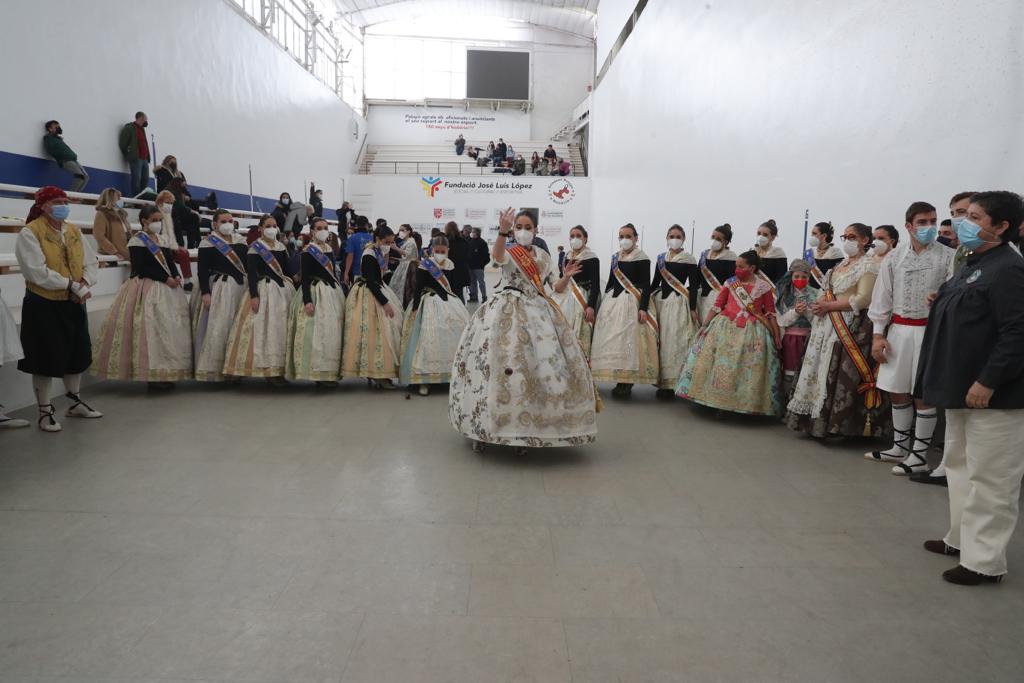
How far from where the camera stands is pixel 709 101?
8.46 m

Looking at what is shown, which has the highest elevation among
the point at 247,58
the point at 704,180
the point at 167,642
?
the point at 247,58

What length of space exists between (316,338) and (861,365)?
3.93 meters

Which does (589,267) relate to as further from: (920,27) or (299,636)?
(299,636)

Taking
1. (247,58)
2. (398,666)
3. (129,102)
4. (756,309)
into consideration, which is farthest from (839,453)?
(247,58)

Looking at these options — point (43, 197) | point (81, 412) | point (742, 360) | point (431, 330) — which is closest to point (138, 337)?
point (81, 412)

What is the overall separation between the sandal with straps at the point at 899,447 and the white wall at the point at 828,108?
55.2 inches

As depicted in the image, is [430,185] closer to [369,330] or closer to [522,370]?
[369,330]

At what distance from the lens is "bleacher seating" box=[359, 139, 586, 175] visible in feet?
76.5

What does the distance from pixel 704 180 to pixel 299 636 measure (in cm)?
784

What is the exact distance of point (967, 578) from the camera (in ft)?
8.14

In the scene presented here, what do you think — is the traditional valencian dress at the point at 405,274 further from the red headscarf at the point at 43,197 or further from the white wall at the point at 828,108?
the white wall at the point at 828,108

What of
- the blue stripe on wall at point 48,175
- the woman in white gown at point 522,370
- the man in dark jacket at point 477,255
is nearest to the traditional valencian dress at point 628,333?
the woman in white gown at point 522,370

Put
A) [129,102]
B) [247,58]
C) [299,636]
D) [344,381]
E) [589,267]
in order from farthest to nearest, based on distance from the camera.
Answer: [247,58] → [129,102] → [344,381] → [589,267] → [299,636]

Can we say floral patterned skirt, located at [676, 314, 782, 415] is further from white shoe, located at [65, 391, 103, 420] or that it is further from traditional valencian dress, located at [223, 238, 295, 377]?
white shoe, located at [65, 391, 103, 420]
